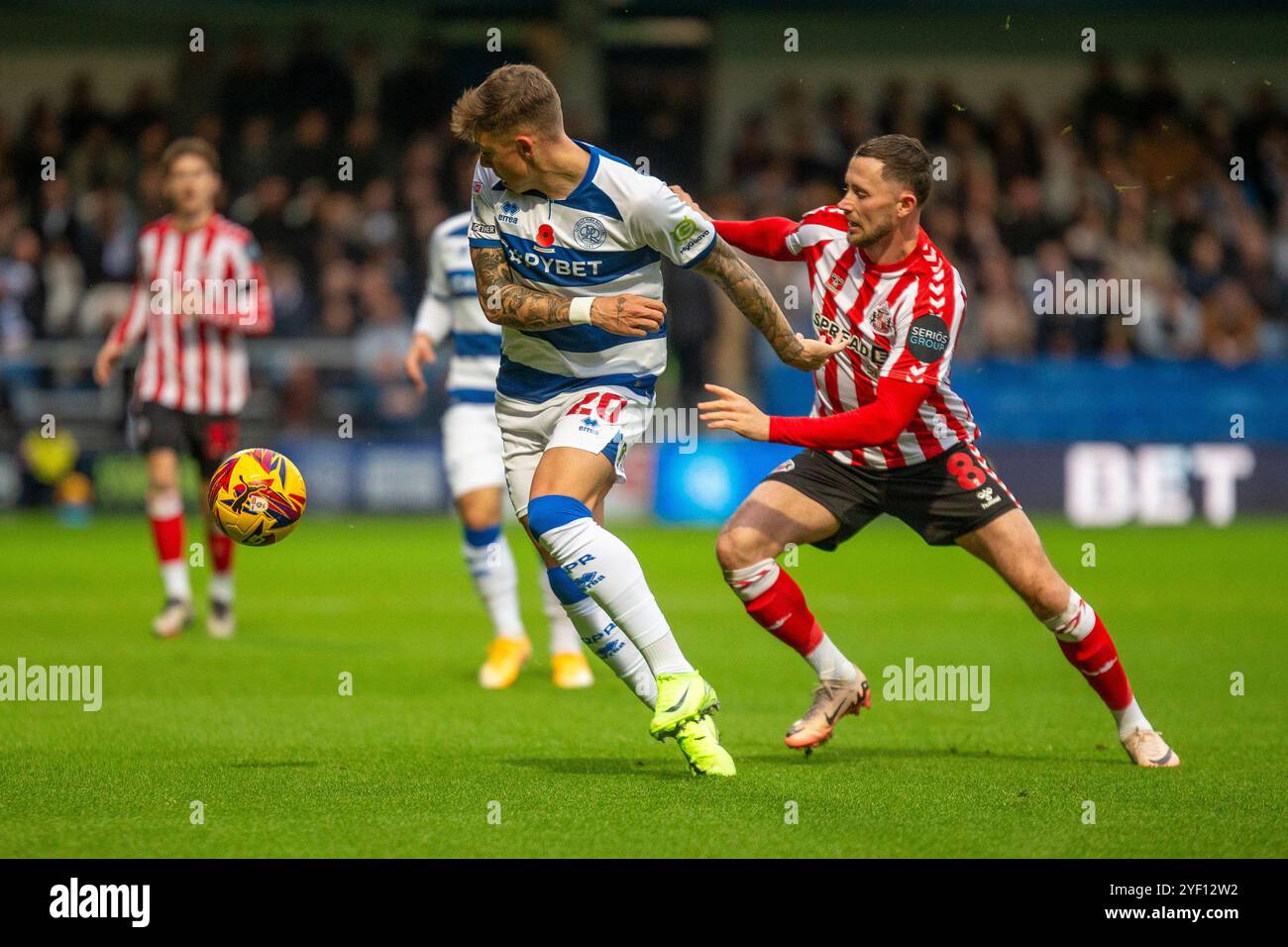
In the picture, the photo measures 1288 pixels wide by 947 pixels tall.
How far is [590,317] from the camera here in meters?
5.64

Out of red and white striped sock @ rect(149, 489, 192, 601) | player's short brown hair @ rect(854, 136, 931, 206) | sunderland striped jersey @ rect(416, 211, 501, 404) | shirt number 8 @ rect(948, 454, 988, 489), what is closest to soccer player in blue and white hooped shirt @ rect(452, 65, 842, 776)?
player's short brown hair @ rect(854, 136, 931, 206)

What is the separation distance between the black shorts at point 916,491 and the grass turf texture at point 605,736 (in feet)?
2.77

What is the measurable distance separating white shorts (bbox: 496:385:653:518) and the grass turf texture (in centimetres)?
104

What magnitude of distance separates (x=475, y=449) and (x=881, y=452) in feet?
9.16

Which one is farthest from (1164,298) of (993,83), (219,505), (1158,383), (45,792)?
(45,792)

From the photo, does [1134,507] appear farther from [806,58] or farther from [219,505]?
[219,505]

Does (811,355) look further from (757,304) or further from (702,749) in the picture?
(702,749)

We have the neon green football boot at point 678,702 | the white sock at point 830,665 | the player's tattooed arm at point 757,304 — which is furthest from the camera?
the white sock at point 830,665

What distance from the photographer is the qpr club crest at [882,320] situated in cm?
596

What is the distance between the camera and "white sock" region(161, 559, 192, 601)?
9945 mm
